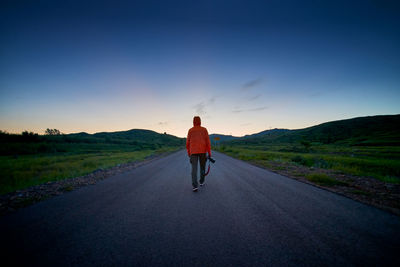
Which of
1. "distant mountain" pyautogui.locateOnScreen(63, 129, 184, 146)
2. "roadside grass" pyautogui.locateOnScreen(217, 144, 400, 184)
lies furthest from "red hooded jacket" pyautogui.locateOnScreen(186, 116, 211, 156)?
"distant mountain" pyautogui.locateOnScreen(63, 129, 184, 146)

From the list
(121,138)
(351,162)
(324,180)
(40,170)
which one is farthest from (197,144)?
(121,138)

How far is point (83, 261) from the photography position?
1817mm

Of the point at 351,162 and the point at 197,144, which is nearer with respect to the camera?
the point at 197,144

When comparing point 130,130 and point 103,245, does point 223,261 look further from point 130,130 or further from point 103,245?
point 130,130

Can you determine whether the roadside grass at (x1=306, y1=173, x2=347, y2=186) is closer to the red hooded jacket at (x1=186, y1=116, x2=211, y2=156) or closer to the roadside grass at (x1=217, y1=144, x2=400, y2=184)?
the roadside grass at (x1=217, y1=144, x2=400, y2=184)

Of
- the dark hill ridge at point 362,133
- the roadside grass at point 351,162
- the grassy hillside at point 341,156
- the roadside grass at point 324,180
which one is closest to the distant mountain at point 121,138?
the grassy hillside at point 341,156

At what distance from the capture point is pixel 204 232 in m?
2.41

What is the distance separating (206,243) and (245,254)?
0.55m

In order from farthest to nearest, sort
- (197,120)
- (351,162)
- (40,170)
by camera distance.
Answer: (351,162), (40,170), (197,120)

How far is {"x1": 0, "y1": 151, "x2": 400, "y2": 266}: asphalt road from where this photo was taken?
5.98 ft

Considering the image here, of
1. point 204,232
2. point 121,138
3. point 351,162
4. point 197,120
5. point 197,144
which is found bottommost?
point 351,162

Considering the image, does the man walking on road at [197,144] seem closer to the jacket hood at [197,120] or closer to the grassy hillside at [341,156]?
the jacket hood at [197,120]

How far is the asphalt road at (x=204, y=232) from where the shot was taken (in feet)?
5.98

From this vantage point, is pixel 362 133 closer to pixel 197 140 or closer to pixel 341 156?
pixel 341 156
